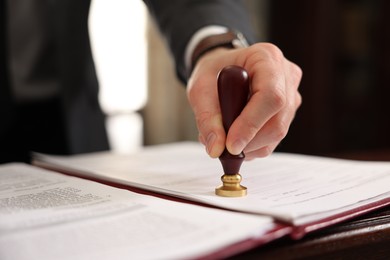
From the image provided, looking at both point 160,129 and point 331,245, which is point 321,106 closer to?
point 160,129

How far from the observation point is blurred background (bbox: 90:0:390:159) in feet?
8.02

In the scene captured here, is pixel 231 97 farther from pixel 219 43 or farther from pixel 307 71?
pixel 307 71

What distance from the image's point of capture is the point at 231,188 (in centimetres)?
50

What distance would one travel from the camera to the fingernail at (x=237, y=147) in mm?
511

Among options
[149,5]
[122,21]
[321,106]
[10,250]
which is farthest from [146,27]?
[10,250]

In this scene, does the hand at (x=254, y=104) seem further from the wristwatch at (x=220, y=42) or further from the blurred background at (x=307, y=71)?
the blurred background at (x=307, y=71)

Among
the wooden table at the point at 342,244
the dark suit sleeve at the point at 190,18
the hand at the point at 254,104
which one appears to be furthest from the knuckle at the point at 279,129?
the dark suit sleeve at the point at 190,18

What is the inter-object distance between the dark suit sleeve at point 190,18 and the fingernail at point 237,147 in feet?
1.16

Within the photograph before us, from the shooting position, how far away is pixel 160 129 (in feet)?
8.98

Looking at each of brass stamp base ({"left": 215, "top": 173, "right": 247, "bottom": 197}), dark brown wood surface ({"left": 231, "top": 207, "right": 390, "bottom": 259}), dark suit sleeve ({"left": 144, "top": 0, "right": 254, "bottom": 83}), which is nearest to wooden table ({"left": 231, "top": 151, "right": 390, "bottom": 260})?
dark brown wood surface ({"left": 231, "top": 207, "right": 390, "bottom": 259})

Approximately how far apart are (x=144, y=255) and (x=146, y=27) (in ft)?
8.00

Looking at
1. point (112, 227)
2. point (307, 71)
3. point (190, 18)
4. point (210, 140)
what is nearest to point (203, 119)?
A: point (210, 140)

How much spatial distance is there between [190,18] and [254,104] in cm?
38

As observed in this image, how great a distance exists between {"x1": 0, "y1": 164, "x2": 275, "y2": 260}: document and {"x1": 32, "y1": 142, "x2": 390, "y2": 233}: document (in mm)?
43
